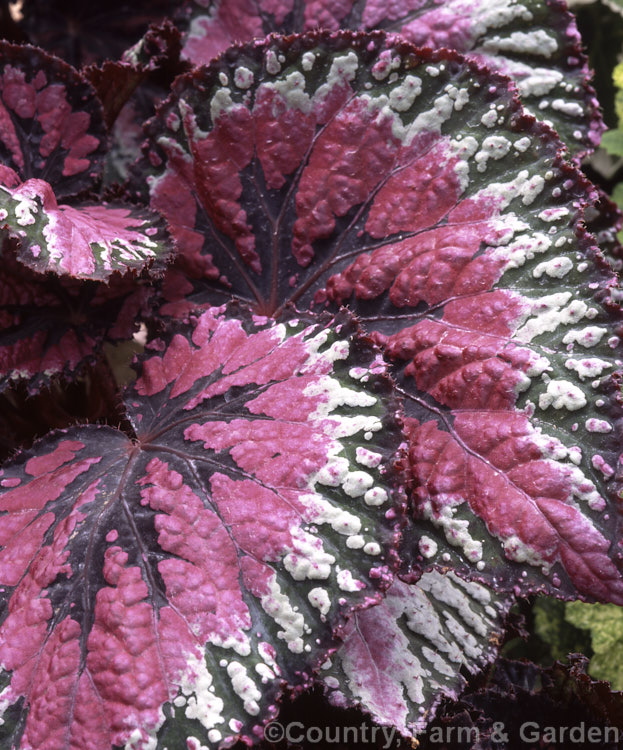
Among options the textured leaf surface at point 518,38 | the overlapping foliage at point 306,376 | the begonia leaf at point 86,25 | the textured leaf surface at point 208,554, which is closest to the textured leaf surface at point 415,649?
the overlapping foliage at point 306,376

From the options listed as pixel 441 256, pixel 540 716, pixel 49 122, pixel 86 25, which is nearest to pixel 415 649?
pixel 540 716

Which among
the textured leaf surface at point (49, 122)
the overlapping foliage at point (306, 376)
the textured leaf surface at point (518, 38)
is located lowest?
the overlapping foliage at point (306, 376)

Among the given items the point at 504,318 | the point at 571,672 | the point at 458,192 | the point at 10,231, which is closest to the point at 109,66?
the point at 10,231

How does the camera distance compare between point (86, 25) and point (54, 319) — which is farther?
point (86, 25)

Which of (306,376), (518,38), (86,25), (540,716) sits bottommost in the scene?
(540,716)

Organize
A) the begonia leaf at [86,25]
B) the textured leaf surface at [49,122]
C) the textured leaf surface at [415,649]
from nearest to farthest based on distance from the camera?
the textured leaf surface at [415,649], the textured leaf surface at [49,122], the begonia leaf at [86,25]

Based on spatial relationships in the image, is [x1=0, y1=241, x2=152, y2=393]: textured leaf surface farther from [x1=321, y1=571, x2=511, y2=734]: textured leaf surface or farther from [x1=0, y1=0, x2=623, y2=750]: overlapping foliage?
[x1=321, y1=571, x2=511, y2=734]: textured leaf surface

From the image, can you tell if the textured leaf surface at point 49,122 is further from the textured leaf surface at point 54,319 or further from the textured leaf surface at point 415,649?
the textured leaf surface at point 415,649

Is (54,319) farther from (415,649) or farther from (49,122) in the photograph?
(415,649)
